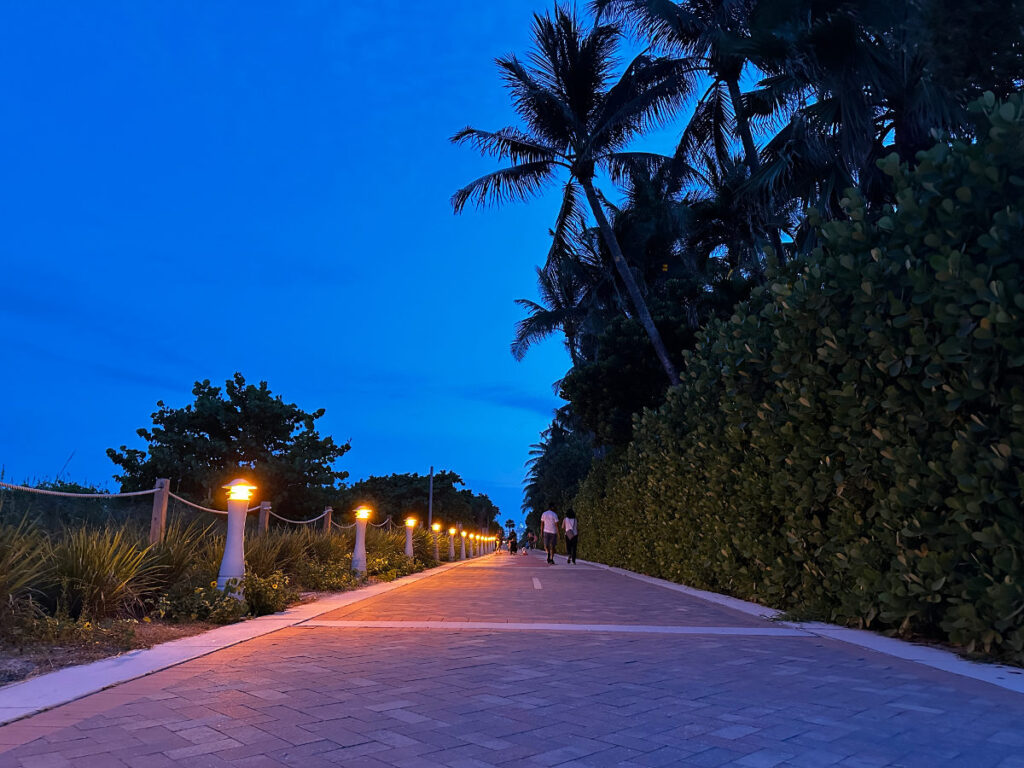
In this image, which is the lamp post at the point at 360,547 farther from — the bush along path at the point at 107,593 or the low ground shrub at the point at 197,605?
the low ground shrub at the point at 197,605

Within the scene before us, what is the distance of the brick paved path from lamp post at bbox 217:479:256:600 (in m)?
1.48

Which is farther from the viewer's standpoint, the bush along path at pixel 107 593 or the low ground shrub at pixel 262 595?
the low ground shrub at pixel 262 595

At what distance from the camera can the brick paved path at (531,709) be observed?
2.94m

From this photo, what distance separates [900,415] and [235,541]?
274 inches

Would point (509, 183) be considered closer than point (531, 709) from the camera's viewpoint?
No

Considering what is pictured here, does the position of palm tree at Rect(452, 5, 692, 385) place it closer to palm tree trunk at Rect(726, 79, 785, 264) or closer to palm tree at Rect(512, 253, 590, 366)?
palm tree trunk at Rect(726, 79, 785, 264)

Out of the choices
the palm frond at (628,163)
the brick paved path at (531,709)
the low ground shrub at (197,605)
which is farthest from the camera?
the palm frond at (628,163)

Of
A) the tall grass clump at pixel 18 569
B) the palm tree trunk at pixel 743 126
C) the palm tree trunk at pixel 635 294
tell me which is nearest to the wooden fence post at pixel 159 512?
the tall grass clump at pixel 18 569

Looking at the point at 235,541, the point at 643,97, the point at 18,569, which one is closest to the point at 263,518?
the point at 235,541

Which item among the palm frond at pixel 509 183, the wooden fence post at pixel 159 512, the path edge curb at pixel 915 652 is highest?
the palm frond at pixel 509 183

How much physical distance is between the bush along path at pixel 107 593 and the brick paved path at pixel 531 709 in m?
0.90

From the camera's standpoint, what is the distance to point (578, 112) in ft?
66.5

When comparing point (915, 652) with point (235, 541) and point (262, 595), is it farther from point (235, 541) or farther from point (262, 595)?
point (235, 541)

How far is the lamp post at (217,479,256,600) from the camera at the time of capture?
744cm
